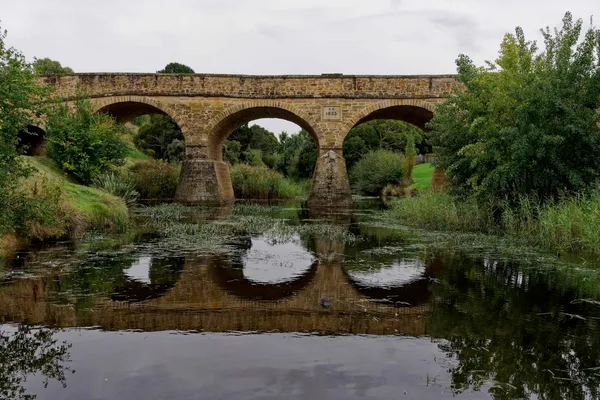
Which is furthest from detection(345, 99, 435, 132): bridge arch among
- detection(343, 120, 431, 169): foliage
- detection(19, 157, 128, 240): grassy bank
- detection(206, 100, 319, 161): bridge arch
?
detection(343, 120, 431, 169): foliage

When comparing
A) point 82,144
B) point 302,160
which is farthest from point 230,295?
point 302,160

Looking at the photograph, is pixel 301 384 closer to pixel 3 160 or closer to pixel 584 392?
pixel 584 392

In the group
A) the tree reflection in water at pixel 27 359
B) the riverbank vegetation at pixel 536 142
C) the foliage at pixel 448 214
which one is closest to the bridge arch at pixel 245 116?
the foliage at pixel 448 214

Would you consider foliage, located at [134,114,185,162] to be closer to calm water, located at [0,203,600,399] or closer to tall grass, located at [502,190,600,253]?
calm water, located at [0,203,600,399]

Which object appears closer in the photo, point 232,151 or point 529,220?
point 529,220

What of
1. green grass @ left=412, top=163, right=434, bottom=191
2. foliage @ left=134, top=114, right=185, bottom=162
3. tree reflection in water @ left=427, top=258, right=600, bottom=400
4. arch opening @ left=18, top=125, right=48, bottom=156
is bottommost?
tree reflection in water @ left=427, top=258, right=600, bottom=400

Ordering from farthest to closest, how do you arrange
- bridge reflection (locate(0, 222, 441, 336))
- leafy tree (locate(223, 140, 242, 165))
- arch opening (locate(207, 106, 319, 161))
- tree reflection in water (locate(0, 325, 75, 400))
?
leafy tree (locate(223, 140, 242, 165)) < arch opening (locate(207, 106, 319, 161)) < bridge reflection (locate(0, 222, 441, 336)) < tree reflection in water (locate(0, 325, 75, 400))

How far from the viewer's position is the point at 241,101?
22.9m

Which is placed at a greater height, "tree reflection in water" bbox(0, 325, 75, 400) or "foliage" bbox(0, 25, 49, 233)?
"foliage" bbox(0, 25, 49, 233)

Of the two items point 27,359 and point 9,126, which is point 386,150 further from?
point 27,359

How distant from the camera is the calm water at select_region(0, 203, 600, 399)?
3.50 metres

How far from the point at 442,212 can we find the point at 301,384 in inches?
412

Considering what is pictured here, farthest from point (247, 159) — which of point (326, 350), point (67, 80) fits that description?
point (326, 350)

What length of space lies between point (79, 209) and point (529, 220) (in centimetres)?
938
